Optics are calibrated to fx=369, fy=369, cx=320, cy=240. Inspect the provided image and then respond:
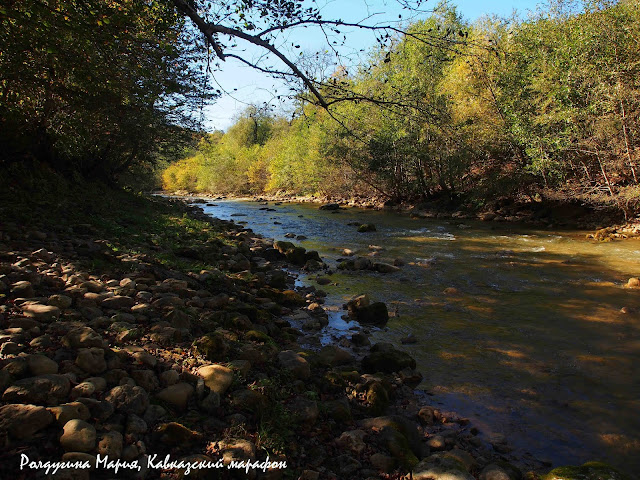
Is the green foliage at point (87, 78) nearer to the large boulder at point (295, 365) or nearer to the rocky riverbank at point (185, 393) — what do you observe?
the rocky riverbank at point (185, 393)

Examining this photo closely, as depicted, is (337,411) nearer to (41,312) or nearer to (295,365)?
(295,365)

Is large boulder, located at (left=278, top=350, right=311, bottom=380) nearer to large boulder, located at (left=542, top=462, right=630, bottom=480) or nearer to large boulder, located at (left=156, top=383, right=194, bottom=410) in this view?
large boulder, located at (left=156, top=383, right=194, bottom=410)

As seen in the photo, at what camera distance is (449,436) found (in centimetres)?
368

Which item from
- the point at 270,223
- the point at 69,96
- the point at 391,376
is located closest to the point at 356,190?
the point at 270,223

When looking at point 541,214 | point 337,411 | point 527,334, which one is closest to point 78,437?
point 337,411

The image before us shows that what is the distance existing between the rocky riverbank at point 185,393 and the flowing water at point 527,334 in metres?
0.52

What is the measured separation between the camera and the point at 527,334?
6.12 metres

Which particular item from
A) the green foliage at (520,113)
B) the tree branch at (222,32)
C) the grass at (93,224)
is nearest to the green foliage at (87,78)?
the tree branch at (222,32)

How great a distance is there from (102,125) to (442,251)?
471 inches

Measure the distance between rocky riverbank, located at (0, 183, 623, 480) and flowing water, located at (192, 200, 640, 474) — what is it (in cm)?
52

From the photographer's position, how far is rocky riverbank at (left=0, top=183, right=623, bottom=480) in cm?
237

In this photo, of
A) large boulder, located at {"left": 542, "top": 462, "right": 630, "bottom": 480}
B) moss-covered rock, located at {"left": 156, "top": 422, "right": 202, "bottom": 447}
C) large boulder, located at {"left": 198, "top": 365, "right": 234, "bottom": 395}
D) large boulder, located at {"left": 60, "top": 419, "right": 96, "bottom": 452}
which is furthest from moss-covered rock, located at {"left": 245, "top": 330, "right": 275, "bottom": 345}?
large boulder, located at {"left": 542, "top": 462, "right": 630, "bottom": 480}

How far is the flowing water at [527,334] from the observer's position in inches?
155

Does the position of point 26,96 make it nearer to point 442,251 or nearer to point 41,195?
point 41,195
